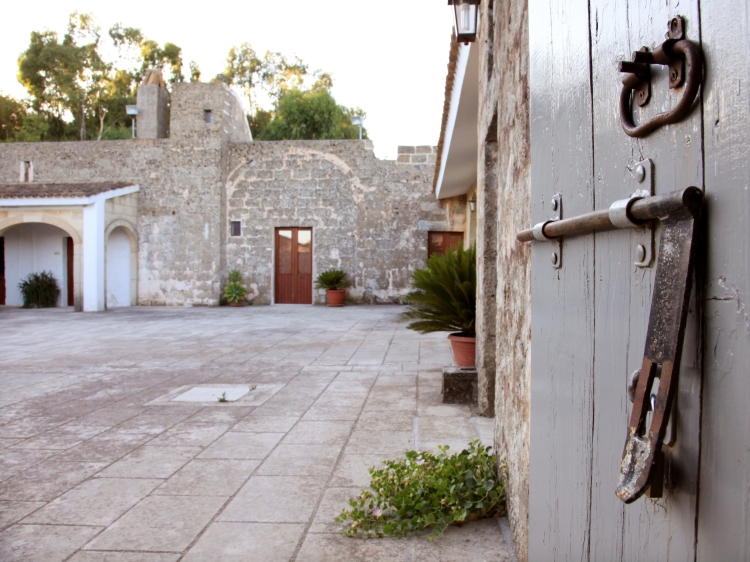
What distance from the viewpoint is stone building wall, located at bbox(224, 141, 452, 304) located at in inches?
584

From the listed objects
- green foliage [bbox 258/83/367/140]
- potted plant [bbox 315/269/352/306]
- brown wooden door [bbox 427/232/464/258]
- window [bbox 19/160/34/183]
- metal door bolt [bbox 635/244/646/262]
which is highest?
green foliage [bbox 258/83/367/140]

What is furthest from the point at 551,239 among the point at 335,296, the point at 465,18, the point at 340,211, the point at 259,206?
the point at 259,206

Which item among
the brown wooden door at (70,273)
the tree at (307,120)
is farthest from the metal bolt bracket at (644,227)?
the tree at (307,120)

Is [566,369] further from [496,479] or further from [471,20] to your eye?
[471,20]

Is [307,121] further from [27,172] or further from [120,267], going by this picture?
[120,267]

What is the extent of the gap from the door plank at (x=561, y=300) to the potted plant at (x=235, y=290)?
13.7 m

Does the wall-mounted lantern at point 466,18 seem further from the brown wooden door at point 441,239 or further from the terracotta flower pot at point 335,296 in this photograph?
the brown wooden door at point 441,239

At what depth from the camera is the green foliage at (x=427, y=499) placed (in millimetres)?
2283

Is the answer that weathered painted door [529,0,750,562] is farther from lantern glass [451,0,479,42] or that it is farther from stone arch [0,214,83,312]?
stone arch [0,214,83,312]

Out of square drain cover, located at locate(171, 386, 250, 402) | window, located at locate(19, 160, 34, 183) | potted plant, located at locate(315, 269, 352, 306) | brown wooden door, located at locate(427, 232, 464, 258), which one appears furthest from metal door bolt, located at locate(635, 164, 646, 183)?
window, located at locate(19, 160, 34, 183)

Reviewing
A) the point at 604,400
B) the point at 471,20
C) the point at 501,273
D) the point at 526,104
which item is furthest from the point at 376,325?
the point at 604,400

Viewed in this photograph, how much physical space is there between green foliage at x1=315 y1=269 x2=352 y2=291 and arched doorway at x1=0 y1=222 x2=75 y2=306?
23.4 ft

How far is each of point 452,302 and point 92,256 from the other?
1125 centimetres

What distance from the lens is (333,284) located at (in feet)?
47.7
